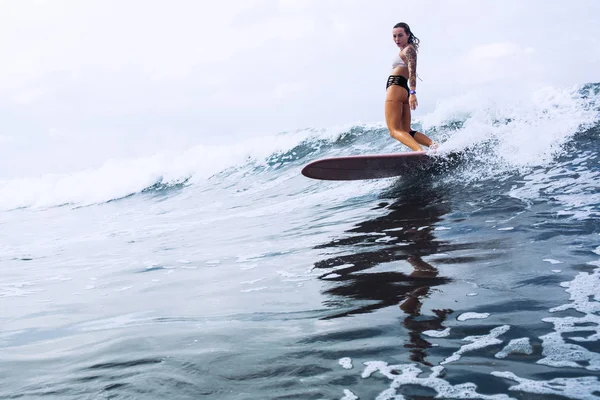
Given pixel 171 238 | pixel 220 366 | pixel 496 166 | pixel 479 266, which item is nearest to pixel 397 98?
pixel 496 166

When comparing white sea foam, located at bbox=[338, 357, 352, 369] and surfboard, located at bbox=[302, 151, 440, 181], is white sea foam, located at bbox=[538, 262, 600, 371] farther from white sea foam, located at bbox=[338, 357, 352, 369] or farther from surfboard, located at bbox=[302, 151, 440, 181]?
surfboard, located at bbox=[302, 151, 440, 181]

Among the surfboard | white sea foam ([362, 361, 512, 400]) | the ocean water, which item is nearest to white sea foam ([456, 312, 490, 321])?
the ocean water

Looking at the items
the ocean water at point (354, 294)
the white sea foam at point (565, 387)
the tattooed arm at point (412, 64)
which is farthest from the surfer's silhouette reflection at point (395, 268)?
the tattooed arm at point (412, 64)

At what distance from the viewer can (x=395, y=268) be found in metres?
3.44

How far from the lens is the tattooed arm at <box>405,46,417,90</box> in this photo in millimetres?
6586

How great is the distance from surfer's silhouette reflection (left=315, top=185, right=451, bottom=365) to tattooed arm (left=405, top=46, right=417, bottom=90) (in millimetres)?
1581

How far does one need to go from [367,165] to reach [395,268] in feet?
12.0

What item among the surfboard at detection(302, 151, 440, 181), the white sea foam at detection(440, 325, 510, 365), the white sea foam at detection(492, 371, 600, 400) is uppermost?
the surfboard at detection(302, 151, 440, 181)

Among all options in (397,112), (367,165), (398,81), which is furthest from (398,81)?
(367,165)

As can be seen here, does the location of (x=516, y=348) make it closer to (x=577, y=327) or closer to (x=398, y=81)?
(x=577, y=327)

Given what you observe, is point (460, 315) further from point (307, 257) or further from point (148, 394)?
point (307, 257)

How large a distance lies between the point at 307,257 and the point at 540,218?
2.00 meters

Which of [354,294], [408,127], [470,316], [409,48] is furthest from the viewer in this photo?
[408,127]

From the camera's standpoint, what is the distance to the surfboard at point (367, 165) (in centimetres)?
680
